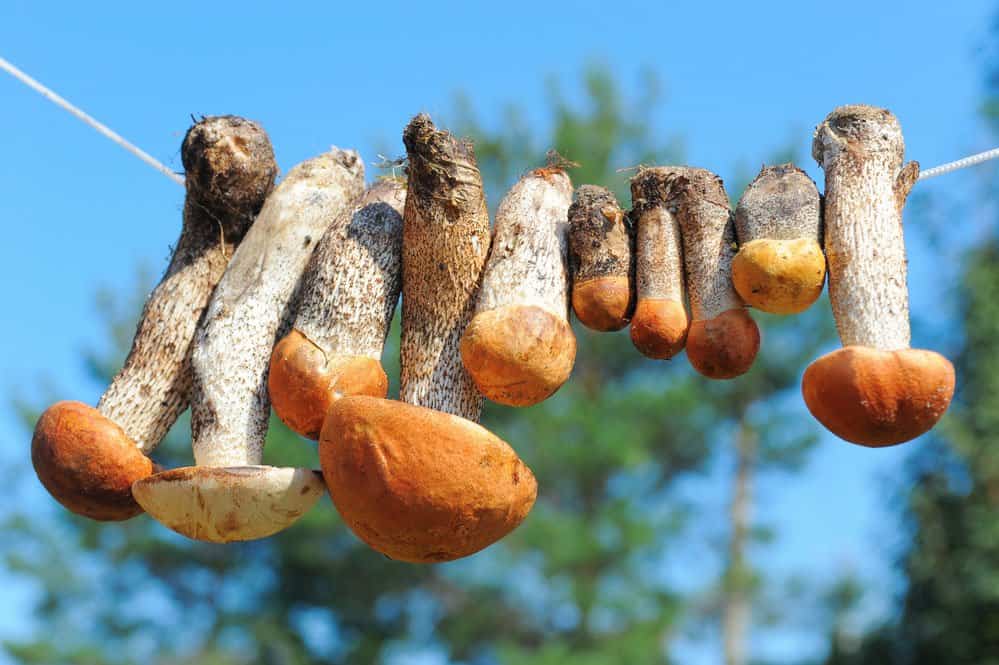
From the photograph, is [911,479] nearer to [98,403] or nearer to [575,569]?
[575,569]

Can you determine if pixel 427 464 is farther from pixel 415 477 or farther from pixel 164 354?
pixel 164 354

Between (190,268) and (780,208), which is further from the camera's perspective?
(190,268)

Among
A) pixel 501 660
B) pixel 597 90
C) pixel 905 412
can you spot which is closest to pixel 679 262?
pixel 905 412

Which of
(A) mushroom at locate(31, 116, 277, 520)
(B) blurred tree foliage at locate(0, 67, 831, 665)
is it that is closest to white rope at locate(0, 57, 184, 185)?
(A) mushroom at locate(31, 116, 277, 520)

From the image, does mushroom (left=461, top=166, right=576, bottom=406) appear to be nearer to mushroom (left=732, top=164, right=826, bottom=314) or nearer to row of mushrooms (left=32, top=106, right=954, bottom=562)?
row of mushrooms (left=32, top=106, right=954, bottom=562)

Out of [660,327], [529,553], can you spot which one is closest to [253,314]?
[660,327]

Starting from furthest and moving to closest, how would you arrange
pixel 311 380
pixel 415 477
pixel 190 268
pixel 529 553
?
pixel 529 553, pixel 190 268, pixel 311 380, pixel 415 477
